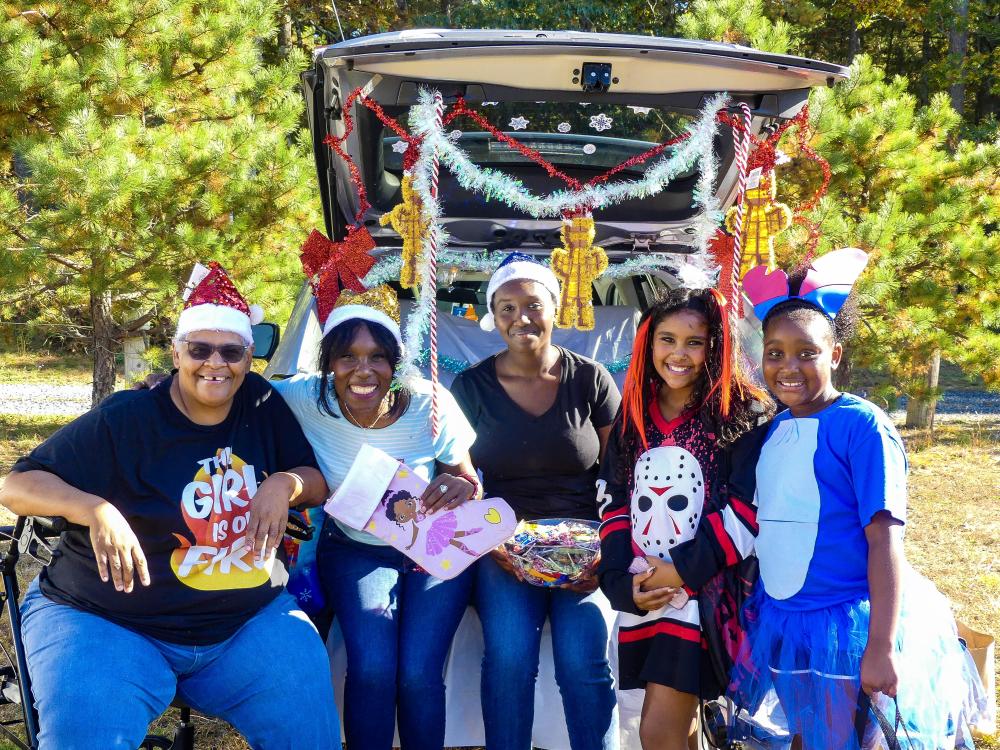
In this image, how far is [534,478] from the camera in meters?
3.05

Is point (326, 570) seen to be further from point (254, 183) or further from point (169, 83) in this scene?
point (169, 83)

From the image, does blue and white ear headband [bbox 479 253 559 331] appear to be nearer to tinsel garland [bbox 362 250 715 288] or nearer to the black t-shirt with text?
tinsel garland [bbox 362 250 715 288]

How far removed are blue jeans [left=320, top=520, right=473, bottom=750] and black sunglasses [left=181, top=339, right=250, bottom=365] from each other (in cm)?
70

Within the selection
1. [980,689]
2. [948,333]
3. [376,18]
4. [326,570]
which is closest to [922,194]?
[948,333]

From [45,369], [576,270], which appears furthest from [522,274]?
[45,369]

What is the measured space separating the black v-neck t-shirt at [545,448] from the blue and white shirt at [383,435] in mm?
116

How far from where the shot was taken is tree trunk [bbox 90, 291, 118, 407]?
702 centimetres

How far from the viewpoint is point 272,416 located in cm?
279

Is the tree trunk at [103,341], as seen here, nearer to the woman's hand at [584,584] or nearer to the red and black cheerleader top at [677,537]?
the woman's hand at [584,584]

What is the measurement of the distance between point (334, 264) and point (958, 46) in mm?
12841

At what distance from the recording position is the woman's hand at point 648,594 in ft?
8.17

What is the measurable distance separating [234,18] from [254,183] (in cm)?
124

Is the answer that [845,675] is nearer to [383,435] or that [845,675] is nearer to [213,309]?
[383,435]

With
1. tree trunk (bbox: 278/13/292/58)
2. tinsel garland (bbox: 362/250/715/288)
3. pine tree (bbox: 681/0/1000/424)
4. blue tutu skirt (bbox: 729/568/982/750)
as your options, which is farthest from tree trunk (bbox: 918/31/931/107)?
blue tutu skirt (bbox: 729/568/982/750)
